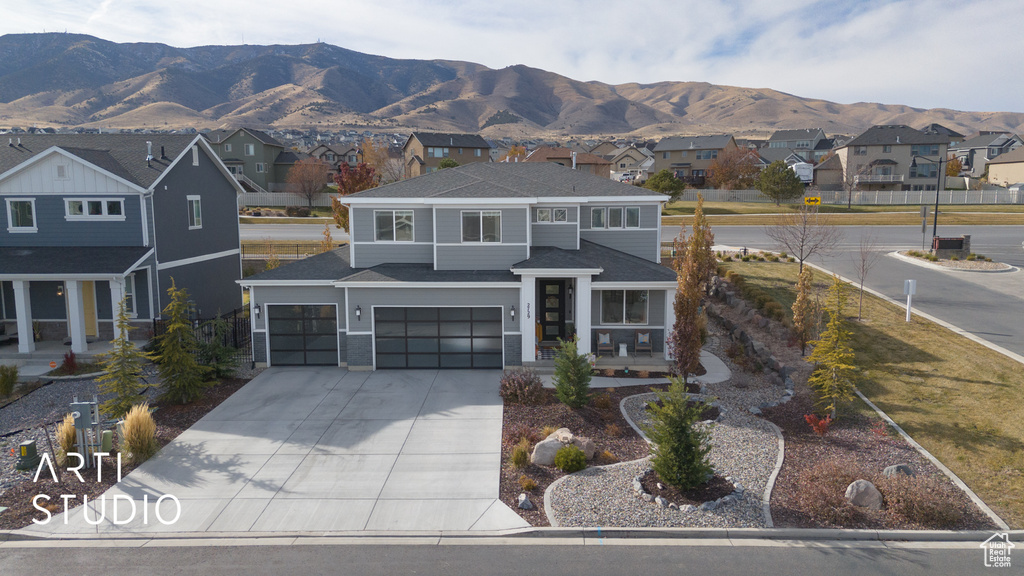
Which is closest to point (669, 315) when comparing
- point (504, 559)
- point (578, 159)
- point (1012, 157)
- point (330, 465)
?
point (330, 465)

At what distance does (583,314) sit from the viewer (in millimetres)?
21109

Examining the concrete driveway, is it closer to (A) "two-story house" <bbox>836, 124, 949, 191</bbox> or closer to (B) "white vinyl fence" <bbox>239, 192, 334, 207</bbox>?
(B) "white vinyl fence" <bbox>239, 192, 334, 207</bbox>

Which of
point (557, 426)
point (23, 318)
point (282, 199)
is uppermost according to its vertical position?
point (282, 199)

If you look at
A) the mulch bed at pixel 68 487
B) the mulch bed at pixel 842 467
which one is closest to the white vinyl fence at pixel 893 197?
the mulch bed at pixel 842 467

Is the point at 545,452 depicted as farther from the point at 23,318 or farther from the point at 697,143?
the point at 697,143

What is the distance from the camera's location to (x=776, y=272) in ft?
111

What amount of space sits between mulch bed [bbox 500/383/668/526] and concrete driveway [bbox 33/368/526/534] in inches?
12.3

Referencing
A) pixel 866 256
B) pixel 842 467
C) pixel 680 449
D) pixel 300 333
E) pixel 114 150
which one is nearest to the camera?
pixel 680 449

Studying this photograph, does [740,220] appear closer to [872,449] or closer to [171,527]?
[872,449]

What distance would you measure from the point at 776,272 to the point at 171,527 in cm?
3083

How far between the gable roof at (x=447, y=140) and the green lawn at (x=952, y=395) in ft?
238

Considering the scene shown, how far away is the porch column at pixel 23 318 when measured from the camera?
2255cm

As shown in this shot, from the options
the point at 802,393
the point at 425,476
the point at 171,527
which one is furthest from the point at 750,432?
the point at 171,527

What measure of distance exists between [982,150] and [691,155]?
5787 cm
